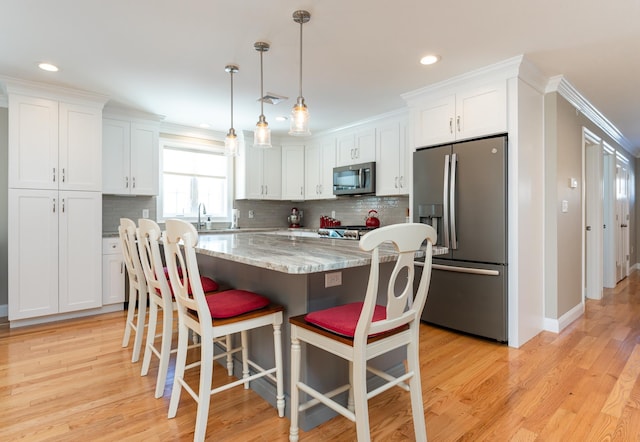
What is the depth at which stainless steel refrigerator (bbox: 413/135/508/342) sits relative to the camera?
2959 mm

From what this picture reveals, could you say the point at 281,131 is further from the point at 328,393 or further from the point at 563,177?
the point at 328,393

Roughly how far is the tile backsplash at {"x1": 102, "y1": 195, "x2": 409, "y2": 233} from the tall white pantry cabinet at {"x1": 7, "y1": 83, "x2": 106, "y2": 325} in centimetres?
67

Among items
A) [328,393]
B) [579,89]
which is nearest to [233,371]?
[328,393]

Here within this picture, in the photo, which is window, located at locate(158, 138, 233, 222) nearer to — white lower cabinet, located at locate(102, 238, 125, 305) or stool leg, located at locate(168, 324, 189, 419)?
white lower cabinet, located at locate(102, 238, 125, 305)

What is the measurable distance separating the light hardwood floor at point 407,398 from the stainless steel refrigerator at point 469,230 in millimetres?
258

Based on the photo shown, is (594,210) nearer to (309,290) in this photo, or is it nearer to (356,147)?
(356,147)

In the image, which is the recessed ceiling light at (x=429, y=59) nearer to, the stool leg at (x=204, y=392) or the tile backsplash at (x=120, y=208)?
the stool leg at (x=204, y=392)

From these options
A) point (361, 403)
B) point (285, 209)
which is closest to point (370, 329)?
point (361, 403)

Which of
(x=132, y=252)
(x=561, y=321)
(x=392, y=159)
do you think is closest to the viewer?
(x=132, y=252)

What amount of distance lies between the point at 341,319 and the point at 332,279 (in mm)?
369

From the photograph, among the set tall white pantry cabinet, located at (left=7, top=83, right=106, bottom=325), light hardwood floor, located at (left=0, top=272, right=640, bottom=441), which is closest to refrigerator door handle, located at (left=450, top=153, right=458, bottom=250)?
light hardwood floor, located at (left=0, top=272, right=640, bottom=441)

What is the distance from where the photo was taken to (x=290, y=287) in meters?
1.95

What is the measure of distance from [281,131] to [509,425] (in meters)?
4.52

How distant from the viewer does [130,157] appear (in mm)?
4336
